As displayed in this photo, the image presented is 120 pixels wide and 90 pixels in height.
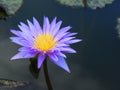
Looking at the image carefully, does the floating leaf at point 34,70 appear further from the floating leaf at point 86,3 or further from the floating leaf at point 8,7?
the floating leaf at point 86,3

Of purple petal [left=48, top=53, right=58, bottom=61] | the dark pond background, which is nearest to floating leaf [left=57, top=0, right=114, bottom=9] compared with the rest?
the dark pond background

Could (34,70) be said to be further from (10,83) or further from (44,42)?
(44,42)

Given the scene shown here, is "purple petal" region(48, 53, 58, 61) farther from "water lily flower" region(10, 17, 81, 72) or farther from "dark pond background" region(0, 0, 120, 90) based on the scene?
"dark pond background" region(0, 0, 120, 90)

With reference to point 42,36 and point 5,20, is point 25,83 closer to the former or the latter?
point 42,36

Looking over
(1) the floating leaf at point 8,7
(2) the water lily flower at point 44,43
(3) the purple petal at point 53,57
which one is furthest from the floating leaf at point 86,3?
(3) the purple petal at point 53,57

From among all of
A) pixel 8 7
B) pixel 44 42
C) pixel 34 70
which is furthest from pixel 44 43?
pixel 8 7

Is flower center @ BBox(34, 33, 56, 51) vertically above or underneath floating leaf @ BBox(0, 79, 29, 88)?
above
